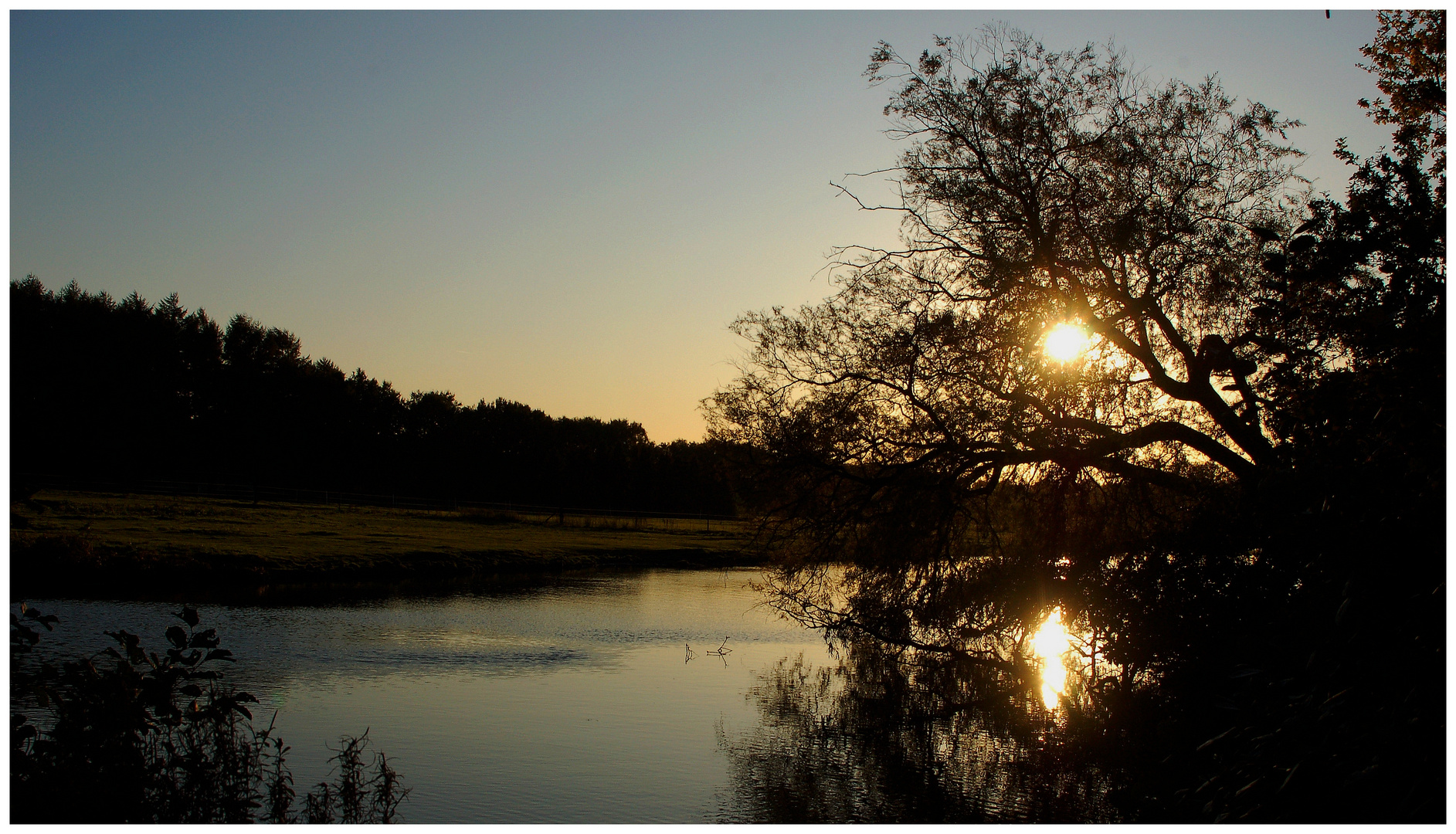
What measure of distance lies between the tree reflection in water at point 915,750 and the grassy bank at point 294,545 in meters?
3.13

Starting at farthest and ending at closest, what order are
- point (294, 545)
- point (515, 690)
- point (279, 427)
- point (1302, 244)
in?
point (279, 427)
point (294, 545)
point (515, 690)
point (1302, 244)

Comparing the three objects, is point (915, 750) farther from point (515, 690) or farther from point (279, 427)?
point (279, 427)

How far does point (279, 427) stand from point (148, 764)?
7856 centimetres

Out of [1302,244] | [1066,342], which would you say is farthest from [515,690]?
[1302,244]

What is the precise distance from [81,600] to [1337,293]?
2349 centimetres

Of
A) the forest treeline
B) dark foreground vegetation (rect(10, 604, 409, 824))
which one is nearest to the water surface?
dark foreground vegetation (rect(10, 604, 409, 824))

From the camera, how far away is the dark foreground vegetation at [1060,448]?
915 cm

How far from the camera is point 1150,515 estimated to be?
1450 centimetres

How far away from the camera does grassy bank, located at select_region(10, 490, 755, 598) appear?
24562 mm

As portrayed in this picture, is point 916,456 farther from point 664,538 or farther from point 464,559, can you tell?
point 664,538

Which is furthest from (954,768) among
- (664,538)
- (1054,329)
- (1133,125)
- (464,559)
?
Answer: (664,538)

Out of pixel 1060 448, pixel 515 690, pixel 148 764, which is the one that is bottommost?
pixel 515 690

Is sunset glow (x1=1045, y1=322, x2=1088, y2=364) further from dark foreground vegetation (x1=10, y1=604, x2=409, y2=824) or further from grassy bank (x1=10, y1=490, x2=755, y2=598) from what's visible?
dark foreground vegetation (x1=10, y1=604, x2=409, y2=824)

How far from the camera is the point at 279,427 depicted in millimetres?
81438
